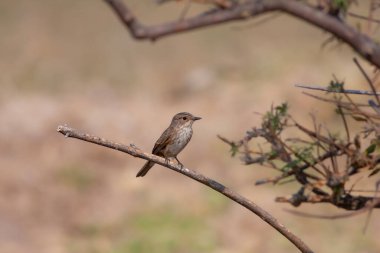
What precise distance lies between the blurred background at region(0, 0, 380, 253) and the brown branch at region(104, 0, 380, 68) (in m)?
7.04

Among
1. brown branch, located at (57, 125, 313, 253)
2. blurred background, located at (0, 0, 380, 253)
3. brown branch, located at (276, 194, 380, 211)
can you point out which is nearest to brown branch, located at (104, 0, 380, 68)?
brown branch, located at (57, 125, 313, 253)

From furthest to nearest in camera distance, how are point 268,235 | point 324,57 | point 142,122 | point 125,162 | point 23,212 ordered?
point 324,57, point 142,122, point 125,162, point 23,212, point 268,235

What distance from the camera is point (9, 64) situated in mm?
16859

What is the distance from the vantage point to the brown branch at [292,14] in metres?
2.66

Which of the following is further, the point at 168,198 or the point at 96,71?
the point at 96,71

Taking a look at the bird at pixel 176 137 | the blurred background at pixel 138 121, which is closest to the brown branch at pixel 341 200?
the bird at pixel 176 137

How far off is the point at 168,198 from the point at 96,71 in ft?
14.6

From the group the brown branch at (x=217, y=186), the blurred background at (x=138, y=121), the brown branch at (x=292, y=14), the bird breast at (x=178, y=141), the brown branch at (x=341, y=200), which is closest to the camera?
the brown branch at (x=292, y=14)

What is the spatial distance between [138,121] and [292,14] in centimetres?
1289

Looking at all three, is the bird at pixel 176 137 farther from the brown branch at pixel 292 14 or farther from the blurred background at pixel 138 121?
the brown branch at pixel 292 14

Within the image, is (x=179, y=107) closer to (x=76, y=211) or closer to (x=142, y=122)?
(x=142, y=122)

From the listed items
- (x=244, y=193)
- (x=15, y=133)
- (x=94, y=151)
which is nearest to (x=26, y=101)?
(x=15, y=133)

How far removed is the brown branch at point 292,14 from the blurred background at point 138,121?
277 inches

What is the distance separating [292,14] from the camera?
265 cm
